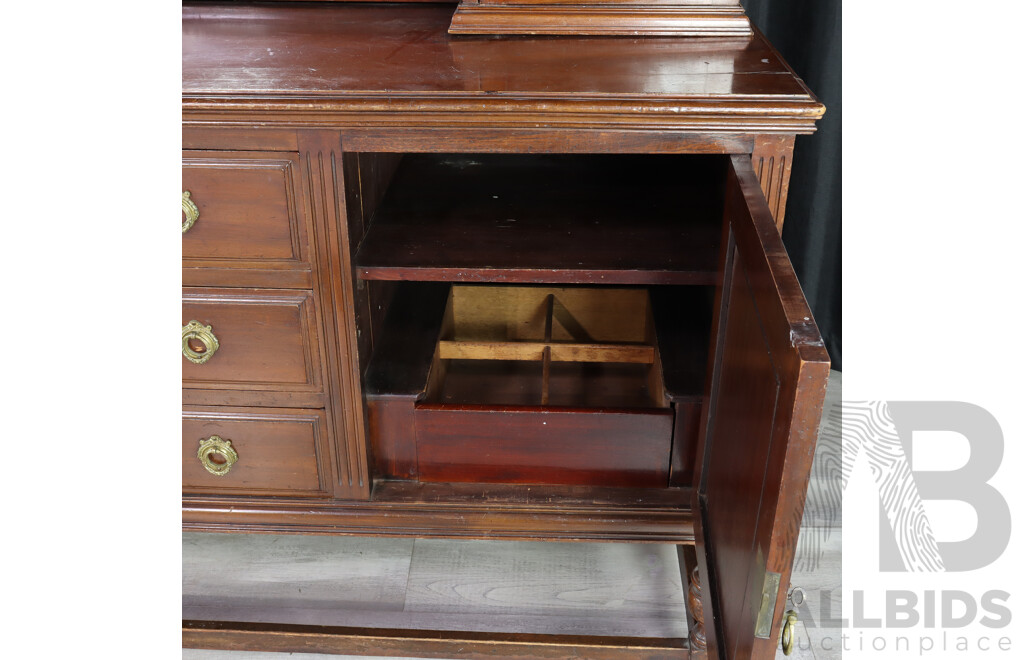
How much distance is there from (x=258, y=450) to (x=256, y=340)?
0.14 metres

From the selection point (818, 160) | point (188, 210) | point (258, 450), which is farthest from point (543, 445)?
point (818, 160)

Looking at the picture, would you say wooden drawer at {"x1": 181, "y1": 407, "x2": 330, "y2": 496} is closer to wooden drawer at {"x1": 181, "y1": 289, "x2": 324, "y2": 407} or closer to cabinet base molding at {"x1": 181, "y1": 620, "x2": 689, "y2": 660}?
wooden drawer at {"x1": 181, "y1": 289, "x2": 324, "y2": 407}

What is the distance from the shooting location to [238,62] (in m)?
0.79

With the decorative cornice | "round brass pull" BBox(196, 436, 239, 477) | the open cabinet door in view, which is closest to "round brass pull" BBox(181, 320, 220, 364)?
"round brass pull" BBox(196, 436, 239, 477)

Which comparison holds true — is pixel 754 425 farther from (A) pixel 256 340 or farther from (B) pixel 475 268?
(A) pixel 256 340

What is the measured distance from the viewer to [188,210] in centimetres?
77

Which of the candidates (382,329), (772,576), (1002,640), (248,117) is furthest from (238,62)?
(1002,640)

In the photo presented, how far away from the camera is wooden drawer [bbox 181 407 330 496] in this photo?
2.91ft

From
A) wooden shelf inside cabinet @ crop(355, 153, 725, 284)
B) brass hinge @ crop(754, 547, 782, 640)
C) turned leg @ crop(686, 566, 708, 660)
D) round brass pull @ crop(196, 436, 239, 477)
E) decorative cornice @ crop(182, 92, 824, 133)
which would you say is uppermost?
decorative cornice @ crop(182, 92, 824, 133)

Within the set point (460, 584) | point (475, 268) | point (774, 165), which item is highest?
point (774, 165)

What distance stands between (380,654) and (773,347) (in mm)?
656

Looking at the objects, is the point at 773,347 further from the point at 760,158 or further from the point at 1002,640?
the point at 1002,640

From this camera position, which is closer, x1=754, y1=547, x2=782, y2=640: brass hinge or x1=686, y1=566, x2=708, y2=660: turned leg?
x1=754, y1=547, x2=782, y2=640: brass hinge

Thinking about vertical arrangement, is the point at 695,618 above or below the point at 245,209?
below
